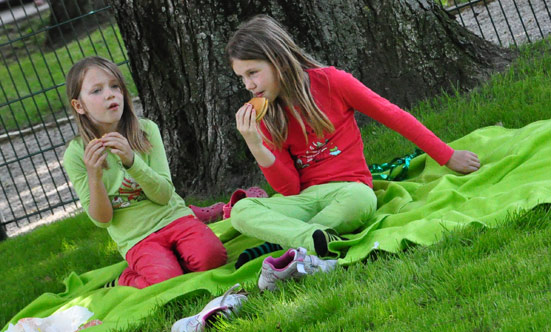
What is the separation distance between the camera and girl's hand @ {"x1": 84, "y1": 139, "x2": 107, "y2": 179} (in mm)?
3908

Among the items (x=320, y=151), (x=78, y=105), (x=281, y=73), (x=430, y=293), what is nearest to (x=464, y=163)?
(x=320, y=151)

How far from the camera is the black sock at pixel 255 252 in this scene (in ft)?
12.6

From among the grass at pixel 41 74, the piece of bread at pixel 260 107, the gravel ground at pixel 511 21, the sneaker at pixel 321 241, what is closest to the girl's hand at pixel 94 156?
the piece of bread at pixel 260 107

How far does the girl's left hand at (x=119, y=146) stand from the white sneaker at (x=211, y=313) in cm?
107

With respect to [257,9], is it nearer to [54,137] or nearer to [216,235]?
[216,235]

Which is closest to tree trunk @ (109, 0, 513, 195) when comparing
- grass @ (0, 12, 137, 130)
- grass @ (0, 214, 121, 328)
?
grass @ (0, 214, 121, 328)

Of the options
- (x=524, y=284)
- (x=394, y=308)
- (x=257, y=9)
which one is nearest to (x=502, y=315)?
(x=524, y=284)

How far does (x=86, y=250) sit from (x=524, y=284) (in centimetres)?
335

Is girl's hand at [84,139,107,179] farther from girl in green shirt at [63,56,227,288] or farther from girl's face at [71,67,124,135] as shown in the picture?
girl's face at [71,67,124,135]

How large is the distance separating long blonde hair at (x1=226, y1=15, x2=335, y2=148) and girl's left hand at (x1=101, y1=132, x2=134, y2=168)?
0.70m

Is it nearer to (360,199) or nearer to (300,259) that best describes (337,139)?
(360,199)

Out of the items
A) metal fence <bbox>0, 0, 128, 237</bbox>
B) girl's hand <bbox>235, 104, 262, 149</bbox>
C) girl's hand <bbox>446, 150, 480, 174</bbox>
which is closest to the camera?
girl's hand <bbox>235, 104, 262, 149</bbox>

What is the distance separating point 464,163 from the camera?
4164mm

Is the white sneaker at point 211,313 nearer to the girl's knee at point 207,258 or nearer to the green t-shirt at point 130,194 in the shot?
the girl's knee at point 207,258
